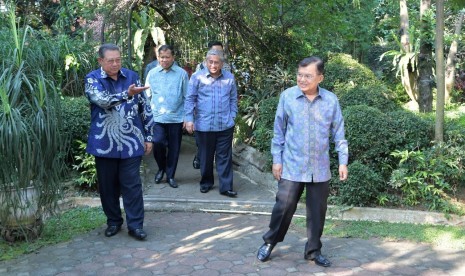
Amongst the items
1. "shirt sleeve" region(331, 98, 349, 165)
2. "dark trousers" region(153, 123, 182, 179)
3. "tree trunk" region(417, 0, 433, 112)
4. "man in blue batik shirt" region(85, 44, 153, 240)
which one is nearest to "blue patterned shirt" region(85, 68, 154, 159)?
"man in blue batik shirt" region(85, 44, 153, 240)

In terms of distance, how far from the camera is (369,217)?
523 cm

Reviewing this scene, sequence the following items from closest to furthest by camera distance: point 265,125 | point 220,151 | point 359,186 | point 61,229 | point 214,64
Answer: point 61,229
point 359,186
point 214,64
point 220,151
point 265,125

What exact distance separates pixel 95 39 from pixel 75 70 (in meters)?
2.91

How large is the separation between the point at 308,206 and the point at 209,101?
7.18ft

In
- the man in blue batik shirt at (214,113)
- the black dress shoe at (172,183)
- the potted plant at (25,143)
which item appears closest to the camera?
the potted plant at (25,143)

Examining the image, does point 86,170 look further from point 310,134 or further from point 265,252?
point 310,134

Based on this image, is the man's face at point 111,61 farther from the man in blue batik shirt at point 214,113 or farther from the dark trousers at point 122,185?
the man in blue batik shirt at point 214,113

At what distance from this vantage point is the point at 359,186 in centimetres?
522

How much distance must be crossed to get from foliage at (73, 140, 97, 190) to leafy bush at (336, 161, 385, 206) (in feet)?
8.90

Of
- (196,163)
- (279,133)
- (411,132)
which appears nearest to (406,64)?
(196,163)

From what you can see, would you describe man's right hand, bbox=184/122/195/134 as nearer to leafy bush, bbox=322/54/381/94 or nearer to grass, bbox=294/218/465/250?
grass, bbox=294/218/465/250

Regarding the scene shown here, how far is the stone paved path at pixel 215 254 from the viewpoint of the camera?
13.1 feet

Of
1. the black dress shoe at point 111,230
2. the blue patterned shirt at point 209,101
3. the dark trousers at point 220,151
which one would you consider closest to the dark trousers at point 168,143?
the dark trousers at point 220,151

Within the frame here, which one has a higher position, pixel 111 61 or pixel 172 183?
pixel 111 61
